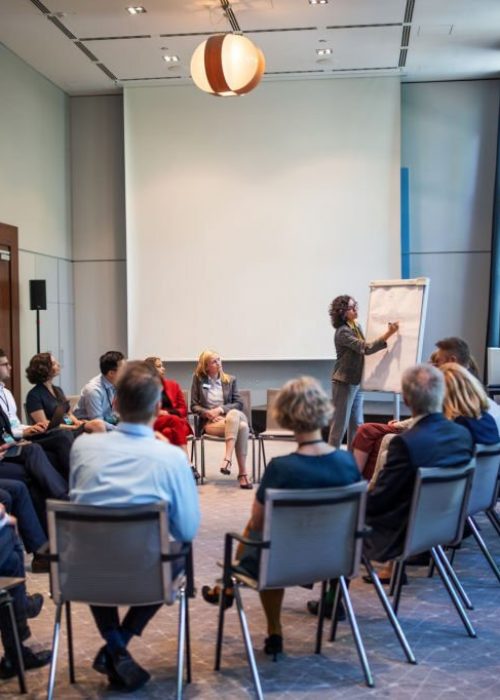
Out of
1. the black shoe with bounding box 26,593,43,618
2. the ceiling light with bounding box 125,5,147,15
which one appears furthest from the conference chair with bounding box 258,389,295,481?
the ceiling light with bounding box 125,5,147,15

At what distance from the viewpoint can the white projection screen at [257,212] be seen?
9375mm

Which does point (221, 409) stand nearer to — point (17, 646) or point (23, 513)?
point (23, 513)

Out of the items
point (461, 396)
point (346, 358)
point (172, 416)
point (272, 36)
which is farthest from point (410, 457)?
point (272, 36)

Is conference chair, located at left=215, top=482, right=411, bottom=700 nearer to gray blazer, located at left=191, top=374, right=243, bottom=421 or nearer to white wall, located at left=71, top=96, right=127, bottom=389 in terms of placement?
gray blazer, located at left=191, top=374, right=243, bottom=421

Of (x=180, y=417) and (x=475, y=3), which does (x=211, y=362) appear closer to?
(x=180, y=417)

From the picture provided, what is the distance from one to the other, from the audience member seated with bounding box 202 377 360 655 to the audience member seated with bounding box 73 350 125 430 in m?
2.61

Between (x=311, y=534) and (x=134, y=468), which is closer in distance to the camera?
(x=134, y=468)

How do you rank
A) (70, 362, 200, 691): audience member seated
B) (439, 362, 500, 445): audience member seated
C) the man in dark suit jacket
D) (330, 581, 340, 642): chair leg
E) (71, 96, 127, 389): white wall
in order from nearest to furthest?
(70, 362, 200, 691): audience member seated, the man in dark suit jacket, (330, 581, 340, 642): chair leg, (439, 362, 500, 445): audience member seated, (71, 96, 127, 389): white wall

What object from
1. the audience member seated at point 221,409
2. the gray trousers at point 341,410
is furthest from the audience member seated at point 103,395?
the gray trousers at point 341,410

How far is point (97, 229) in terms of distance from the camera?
10203 millimetres

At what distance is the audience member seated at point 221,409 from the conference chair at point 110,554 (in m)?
3.83

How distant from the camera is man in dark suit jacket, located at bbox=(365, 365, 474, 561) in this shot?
10.4 ft

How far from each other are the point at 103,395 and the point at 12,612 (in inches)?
108

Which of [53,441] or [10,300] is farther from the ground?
[10,300]
